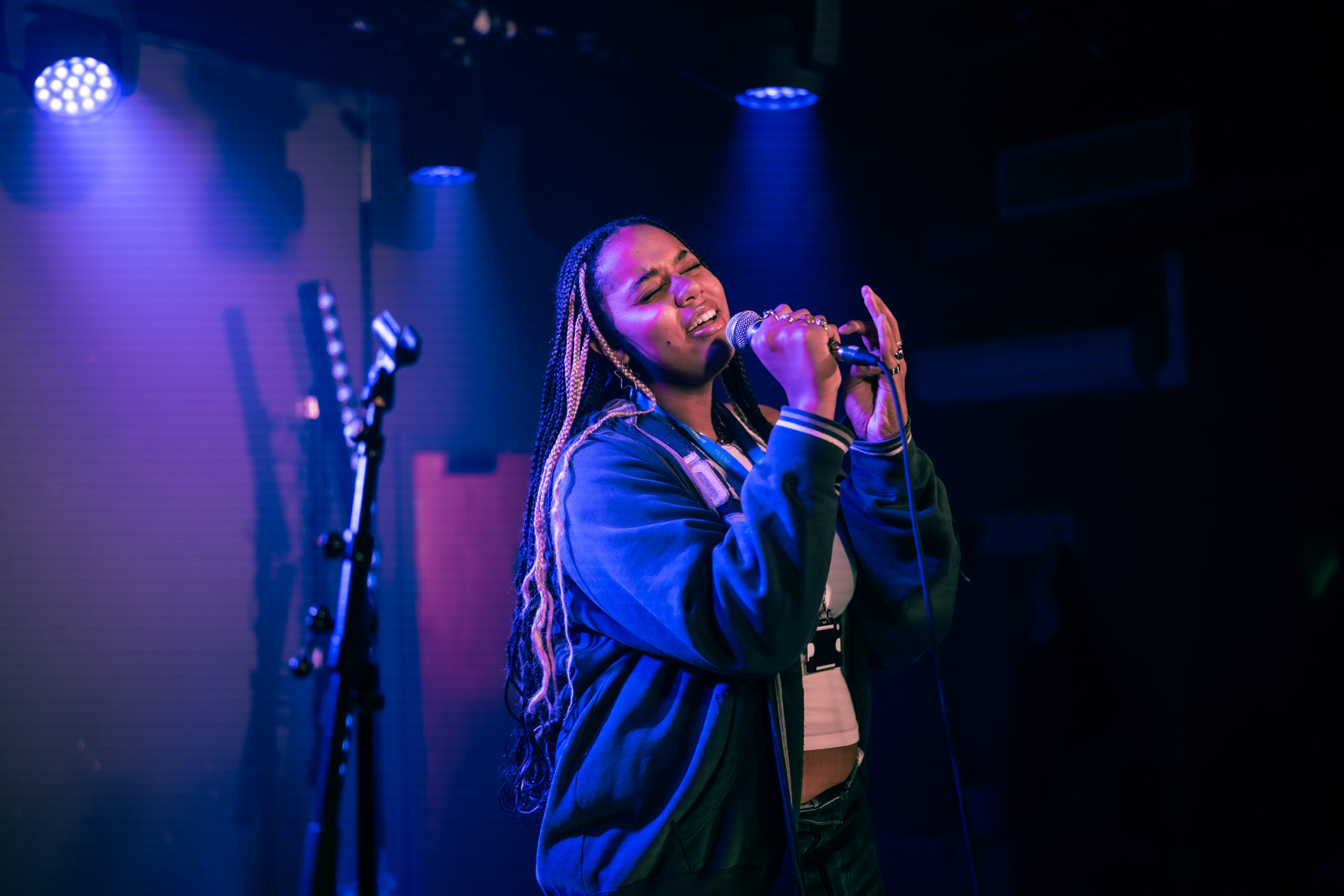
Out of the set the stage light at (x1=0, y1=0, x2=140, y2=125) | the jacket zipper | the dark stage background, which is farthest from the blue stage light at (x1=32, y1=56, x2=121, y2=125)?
the jacket zipper

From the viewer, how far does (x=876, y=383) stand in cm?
147

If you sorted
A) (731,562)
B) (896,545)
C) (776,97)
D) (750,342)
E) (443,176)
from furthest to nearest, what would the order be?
(443,176) → (776,97) → (896,545) → (750,342) → (731,562)

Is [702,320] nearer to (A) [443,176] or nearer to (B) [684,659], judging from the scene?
(B) [684,659]

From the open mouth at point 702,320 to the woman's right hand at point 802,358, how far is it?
194 mm

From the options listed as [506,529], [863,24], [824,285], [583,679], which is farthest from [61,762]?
[863,24]

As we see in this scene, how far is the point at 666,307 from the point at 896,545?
A: 1.62 feet

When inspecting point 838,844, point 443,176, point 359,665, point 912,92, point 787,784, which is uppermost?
point 912,92

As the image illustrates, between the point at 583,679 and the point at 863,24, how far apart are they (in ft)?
7.35

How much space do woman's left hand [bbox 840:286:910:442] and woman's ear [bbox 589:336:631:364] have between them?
35 centimetres

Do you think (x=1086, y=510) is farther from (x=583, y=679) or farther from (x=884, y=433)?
(x=583, y=679)

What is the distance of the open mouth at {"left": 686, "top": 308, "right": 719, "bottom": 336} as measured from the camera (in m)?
1.46

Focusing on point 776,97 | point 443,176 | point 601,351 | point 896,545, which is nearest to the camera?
point 896,545

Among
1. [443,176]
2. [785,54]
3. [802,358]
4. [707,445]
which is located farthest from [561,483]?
[443,176]

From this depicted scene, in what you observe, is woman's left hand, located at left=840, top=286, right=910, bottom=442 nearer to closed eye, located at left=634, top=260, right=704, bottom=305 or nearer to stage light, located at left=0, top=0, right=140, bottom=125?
closed eye, located at left=634, top=260, right=704, bottom=305
